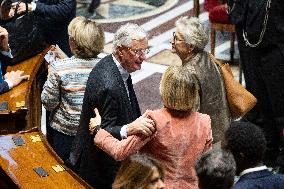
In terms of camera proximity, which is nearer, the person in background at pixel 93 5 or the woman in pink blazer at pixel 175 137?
the woman in pink blazer at pixel 175 137

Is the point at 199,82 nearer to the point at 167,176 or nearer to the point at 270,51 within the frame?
the point at 167,176

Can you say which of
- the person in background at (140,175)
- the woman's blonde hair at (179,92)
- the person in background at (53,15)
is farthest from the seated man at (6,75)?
the person in background at (140,175)

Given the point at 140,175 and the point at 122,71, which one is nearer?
the point at 140,175

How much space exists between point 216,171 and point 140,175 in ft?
1.58

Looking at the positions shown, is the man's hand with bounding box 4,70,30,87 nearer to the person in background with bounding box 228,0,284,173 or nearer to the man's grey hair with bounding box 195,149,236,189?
the person in background with bounding box 228,0,284,173

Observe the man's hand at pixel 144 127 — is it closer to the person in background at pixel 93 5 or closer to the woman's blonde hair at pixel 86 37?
the woman's blonde hair at pixel 86 37

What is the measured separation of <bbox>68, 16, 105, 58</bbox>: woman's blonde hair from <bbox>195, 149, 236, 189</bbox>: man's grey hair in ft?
5.85

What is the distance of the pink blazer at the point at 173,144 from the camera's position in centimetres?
427

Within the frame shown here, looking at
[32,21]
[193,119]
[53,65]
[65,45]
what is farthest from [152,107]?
[193,119]

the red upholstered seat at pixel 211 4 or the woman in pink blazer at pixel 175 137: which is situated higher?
the woman in pink blazer at pixel 175 137

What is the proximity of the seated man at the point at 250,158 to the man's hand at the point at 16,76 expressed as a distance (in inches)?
106

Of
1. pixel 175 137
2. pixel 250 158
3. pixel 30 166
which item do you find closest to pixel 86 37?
pixel 30 166

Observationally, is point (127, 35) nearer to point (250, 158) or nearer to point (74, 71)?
point (74, 71)

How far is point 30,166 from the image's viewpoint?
4.82 metres
